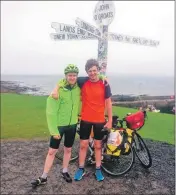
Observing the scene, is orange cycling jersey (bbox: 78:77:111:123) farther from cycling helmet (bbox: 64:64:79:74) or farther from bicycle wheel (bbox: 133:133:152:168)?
bicycle wheel (bbox: 133:133:152:168)

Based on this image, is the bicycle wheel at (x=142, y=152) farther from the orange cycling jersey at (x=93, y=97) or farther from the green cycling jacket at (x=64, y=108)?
the green cycling jacket at (x=64, y=108)

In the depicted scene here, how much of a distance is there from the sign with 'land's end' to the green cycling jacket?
1.79 metres

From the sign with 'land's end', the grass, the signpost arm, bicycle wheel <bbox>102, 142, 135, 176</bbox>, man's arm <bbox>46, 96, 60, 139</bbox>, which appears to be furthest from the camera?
the grass

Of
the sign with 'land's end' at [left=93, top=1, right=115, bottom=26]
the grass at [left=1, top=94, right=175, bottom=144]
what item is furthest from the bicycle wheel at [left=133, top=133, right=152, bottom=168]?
the sign with 'land's end' at [left=93, top=1, right=115, bottom=26]

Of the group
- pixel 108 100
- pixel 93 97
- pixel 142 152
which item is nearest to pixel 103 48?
pixel 108 100

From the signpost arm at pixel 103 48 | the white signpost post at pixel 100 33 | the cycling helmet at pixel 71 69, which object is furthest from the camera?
the signpost arm at pixel 103 48

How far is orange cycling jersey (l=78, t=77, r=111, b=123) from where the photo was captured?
2.89 meters

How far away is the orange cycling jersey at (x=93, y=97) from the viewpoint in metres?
2.89

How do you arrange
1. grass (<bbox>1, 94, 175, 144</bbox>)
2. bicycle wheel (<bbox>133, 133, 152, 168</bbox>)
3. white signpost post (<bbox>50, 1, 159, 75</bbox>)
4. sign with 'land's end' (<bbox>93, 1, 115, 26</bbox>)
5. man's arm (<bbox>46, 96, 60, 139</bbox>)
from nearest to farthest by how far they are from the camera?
man's arm (<bbox>46, 96, 60, 139</bbox>), white signpost post (<bbox>50, 1, 159, 75</bbox>), sign with 'land's end' (<bbox>93, 1, 115, 26</bbox>), bicycle wheel (<bbox>133, 133, 152, 168</bbox>), grass (<bbox>1, 94, 175, 144</bbox>)

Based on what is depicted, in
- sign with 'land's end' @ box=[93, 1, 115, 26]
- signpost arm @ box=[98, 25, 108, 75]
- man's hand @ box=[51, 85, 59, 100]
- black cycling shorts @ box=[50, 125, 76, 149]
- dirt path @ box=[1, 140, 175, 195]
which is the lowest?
dirt path @ box=[1, 140, 175, 195]

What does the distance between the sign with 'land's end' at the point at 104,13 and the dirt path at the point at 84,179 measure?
368 cm

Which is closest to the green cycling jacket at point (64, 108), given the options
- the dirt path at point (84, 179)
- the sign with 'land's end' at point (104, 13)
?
the sign with 'land's end' at point (104, 13)

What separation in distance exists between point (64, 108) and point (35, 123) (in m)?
8.22

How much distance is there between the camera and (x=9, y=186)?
22.2ft
